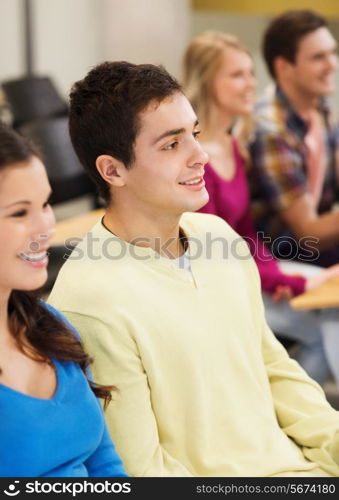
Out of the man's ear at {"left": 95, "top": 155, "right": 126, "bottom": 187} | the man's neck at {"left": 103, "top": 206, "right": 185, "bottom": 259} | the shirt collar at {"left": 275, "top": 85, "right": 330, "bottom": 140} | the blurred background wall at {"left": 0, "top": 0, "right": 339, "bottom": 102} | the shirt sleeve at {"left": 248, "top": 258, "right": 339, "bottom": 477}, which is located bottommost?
the blurred background wall at {"left": 0, "top": 0, "right": 339, "bottom": 102}

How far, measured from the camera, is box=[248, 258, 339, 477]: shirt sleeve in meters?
1.42

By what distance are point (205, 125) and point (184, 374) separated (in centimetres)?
129

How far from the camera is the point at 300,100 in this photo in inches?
113

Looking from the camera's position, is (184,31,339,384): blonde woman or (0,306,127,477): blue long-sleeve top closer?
(0,306,127,477): blue long-sleeve top

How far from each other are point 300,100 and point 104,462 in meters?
1.88

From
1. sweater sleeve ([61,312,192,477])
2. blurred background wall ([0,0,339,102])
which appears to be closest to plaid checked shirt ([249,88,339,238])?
sweater sleeve ([61,312,192,477])

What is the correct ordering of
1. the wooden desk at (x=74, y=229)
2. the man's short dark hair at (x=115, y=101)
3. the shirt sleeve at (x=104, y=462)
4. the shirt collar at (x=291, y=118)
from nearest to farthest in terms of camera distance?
the shirt sleeve at (x=104, y=462) < the man's short dark hair at (x=115, y=101) < the wooden desk at (x=74, y=229) < the shirt collar at (x=291, y=118)

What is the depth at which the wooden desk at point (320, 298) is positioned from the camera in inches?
86.5

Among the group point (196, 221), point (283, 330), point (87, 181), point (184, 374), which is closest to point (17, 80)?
point (87, 181)

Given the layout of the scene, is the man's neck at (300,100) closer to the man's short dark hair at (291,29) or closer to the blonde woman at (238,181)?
the man's short dark hair at (291,29)

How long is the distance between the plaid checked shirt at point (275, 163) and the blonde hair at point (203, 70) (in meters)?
0.22

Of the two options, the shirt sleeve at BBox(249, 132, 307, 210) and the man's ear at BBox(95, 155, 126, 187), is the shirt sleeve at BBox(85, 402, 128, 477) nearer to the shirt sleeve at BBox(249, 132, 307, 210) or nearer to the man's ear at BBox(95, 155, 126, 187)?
the man's ear at BBox(95, 155, 126, 187)

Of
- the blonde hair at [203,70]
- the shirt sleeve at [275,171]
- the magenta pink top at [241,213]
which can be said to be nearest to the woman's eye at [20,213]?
the magenta pink top at [241,213]

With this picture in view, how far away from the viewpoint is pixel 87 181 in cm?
338
